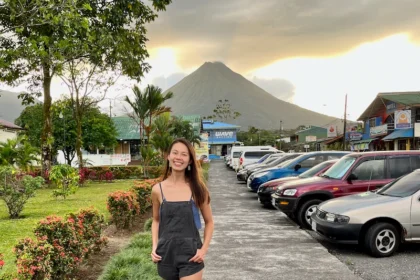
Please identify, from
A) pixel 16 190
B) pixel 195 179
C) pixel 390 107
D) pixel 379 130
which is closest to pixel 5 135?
pixel 16 190

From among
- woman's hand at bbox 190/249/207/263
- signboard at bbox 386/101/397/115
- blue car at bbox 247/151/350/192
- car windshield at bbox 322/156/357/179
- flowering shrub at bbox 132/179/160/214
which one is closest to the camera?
woman's hand at bbox 190/249/207/263

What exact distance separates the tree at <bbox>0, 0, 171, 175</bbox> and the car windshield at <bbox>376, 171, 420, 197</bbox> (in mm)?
5900

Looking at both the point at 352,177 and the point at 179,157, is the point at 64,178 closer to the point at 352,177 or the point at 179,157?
the point at 352,177

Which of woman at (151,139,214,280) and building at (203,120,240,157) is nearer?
woman at (151,139,214,280)

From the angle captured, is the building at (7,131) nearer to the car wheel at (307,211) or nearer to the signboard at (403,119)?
the car wheel at (307,211)

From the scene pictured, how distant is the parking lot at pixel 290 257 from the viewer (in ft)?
19.4

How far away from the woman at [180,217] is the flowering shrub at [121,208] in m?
5.37

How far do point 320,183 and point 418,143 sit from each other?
3249cm

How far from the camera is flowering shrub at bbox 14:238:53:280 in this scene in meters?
3.87

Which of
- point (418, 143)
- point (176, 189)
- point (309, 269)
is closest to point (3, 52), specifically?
point (176, 189)

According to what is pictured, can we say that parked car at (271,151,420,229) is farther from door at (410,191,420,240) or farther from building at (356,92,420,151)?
building at (356,92,420,151)

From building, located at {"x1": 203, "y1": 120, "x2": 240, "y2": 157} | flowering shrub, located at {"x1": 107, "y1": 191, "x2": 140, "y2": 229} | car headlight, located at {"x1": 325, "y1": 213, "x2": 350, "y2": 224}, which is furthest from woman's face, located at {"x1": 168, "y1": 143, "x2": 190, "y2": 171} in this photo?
building, located at {"x1": 203, "y1": 120, "x2": 240, "y2": 157}

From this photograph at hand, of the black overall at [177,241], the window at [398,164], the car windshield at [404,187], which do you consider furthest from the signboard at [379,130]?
the black overall at [177,241]

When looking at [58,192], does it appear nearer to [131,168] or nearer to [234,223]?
[234,223]
